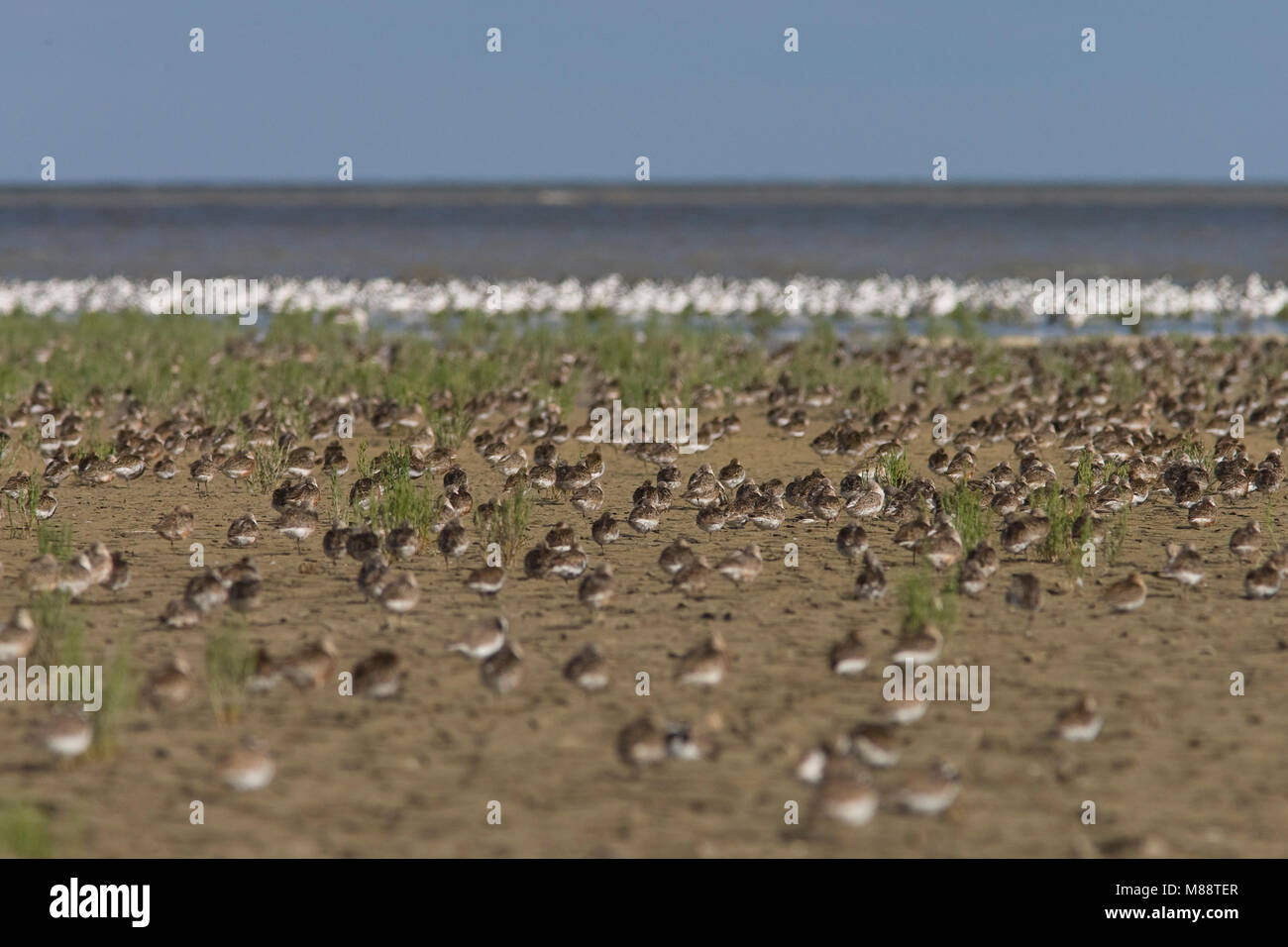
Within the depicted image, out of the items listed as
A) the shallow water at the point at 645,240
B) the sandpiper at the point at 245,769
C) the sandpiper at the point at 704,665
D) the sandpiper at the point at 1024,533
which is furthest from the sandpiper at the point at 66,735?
the shallow water at the point at 645,240

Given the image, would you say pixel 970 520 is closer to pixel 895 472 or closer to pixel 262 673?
pixel 895 472

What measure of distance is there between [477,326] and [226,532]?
18.3m

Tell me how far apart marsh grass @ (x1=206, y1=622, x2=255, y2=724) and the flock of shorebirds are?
0.16 m

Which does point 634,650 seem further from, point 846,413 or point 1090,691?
point 846,413

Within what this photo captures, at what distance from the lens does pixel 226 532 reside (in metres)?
12.8

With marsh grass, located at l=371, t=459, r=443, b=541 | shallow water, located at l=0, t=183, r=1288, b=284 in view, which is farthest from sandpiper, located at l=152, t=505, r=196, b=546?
shallow water, located at l=0, t=183, r=1288, b=284

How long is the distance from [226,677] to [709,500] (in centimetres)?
704

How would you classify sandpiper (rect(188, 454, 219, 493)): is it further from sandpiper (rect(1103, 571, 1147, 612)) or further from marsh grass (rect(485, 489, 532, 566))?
sandpiper (rect(1103, 571, 1147, 612))

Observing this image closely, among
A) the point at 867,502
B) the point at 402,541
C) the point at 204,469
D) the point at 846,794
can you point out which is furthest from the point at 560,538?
the point at 204,469

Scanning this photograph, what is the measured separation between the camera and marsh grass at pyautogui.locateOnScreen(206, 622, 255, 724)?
25.9ft

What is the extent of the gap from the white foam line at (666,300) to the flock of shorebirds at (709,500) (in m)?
16.0

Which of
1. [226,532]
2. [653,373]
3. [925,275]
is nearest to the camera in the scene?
[226,532]

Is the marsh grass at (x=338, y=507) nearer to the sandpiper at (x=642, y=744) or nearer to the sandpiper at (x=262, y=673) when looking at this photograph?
the sandpiper at (x=262, y=673)
